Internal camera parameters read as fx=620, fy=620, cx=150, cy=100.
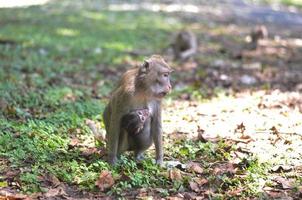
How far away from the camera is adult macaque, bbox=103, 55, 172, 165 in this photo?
5.86m

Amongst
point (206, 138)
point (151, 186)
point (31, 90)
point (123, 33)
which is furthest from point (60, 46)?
point (151, 186)

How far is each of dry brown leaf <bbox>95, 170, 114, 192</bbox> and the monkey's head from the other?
0.90 meters

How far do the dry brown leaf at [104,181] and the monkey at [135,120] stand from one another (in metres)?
0.64

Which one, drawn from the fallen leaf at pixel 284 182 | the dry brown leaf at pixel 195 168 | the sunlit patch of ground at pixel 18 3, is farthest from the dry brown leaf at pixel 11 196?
the sunlit patch of ground at pixel 18 3

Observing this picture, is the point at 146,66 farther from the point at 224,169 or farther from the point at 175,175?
the point at 224,169

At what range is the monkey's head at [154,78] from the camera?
19.2 ft

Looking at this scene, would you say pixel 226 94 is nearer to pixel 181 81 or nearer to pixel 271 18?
pixel 181 81

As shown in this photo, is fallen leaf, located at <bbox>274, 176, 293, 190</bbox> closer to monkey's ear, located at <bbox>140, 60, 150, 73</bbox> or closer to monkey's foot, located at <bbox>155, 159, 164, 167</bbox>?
monkey's foot, located at <bbox>155, 159, 164, 167</bbox>

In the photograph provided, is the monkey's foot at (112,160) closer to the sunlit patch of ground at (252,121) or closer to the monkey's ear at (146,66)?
the monkey's ear at (146,66)

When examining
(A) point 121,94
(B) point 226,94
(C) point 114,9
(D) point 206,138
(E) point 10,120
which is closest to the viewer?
(A) point 121,94

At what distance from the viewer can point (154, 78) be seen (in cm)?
586

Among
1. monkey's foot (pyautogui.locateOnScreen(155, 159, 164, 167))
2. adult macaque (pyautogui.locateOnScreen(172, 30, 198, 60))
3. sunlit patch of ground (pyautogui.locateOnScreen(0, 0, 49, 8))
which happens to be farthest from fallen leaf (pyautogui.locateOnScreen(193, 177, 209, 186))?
sunlit patch of ground (pyautogui.locateOnScreen(0, 0, 49, 8))

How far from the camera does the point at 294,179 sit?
5.76 meters

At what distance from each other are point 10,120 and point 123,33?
8958mm
